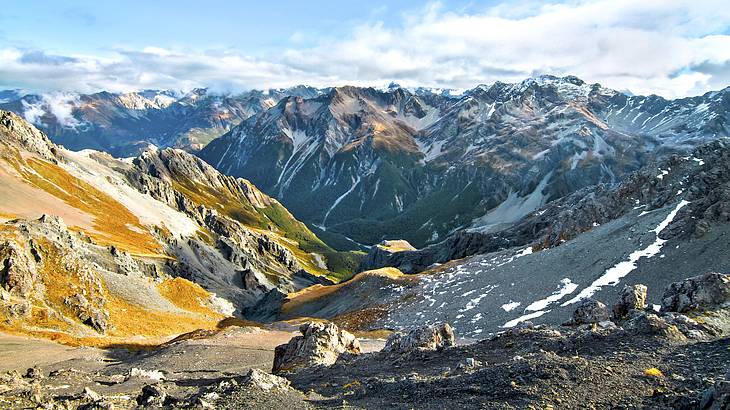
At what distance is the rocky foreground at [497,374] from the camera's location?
820 inches

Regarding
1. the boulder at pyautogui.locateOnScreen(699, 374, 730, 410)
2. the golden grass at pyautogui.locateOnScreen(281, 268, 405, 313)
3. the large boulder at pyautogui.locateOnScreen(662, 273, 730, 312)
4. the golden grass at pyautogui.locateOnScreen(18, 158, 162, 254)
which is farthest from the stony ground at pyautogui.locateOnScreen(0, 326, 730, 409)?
the golden grass at pyautogui.locateOnScreen(18, 158, 162, 254)

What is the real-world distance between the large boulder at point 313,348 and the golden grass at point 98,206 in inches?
3839

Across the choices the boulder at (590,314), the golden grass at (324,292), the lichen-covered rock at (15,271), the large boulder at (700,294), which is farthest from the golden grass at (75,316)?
the large boulder at (700,294)

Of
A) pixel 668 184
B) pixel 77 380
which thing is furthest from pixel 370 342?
pixel 668 184

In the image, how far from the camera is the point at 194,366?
1935 inches

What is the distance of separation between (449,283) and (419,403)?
73710 mm

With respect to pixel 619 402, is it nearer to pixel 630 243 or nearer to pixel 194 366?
pixel 194 366

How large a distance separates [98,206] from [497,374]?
165 m

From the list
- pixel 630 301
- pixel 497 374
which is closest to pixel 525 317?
pixel 630 301

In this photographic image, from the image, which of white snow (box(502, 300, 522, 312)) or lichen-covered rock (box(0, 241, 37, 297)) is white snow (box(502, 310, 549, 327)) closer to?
white snow (box(502, 300, 522, 312))

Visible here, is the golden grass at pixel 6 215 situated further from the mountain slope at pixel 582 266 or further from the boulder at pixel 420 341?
the boulder at pixel 420 341

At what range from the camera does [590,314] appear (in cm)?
4022

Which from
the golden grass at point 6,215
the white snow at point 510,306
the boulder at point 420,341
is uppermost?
the boulder at point 420,341

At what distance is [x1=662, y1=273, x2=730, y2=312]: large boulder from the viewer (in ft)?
121
